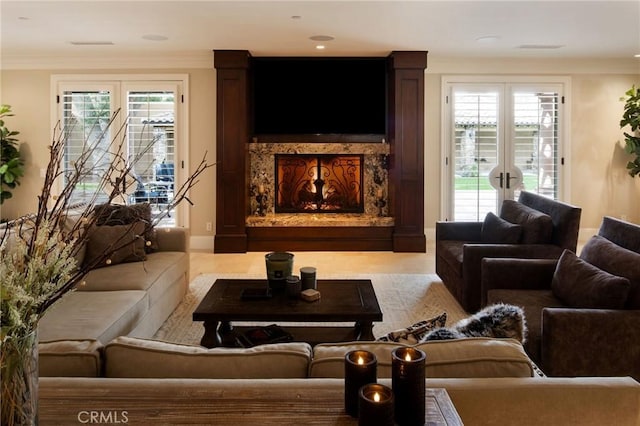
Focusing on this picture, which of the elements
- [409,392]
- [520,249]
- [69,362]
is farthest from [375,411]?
[520,249]

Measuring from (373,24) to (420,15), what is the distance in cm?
55

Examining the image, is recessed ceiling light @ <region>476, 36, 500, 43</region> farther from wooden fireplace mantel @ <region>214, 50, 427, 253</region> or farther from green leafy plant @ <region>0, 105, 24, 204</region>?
green leafy plant @ <region>0, 105, 24, 204</region>

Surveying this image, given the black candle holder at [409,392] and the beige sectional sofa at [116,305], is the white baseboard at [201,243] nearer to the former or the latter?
the beige sectional sofa at [116,305]

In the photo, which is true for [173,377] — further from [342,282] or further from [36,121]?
[36,121]

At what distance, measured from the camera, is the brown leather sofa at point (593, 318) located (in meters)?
2.49

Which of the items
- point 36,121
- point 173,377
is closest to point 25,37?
point 36,121

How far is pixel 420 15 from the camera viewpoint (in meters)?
4.93

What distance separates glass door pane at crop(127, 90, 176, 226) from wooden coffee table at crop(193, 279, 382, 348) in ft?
12.5

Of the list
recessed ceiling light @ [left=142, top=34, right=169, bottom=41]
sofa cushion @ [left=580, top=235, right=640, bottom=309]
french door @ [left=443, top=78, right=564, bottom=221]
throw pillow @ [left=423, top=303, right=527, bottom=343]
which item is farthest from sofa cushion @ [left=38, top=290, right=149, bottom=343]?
french door @ [left=443, top=78, right=564, bottom=221]

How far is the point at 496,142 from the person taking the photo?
23.6 ft

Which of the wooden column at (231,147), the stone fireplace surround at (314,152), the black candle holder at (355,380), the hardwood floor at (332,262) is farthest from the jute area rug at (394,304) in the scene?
the black candle holder at (355,380)

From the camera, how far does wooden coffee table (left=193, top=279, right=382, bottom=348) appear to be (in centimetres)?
293

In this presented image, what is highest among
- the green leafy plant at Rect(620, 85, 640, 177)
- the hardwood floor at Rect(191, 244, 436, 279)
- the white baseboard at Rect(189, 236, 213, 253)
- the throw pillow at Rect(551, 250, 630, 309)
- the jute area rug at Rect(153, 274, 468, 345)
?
the green leafy plant at Rect(620, 85, 640, 177)

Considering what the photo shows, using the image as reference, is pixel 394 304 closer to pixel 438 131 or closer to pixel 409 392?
pixel 409 392
